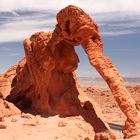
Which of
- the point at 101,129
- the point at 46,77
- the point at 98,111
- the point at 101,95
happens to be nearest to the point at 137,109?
the point at 101,129

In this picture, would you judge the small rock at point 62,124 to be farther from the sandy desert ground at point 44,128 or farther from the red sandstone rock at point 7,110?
the red sandstone rock at point 7,110

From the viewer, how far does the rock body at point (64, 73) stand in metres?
18.6

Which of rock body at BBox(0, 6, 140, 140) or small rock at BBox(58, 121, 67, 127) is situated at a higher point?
rock body at BBox(0, 6, 140, 140)

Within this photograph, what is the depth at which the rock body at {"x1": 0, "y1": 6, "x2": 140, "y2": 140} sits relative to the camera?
18.6 metres

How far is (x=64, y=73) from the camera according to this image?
21.3 metres

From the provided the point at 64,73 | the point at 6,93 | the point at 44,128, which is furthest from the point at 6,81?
the point at 44,128

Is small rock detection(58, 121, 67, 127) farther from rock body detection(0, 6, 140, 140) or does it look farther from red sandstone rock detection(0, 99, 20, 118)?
red sandstone rock detection(0, 99, 20, 118)

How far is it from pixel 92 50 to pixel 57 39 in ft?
7.01

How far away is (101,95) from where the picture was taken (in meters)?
59.7

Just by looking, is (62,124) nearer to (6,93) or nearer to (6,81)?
(6,93)

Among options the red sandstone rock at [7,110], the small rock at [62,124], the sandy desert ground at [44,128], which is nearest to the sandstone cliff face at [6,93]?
the red sandstone rock at [7,110]

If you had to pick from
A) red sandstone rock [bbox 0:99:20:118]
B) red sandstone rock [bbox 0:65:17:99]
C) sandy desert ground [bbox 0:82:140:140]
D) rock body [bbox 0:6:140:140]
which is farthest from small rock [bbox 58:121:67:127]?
red sandstone rock [bbox 0:65:17:99]

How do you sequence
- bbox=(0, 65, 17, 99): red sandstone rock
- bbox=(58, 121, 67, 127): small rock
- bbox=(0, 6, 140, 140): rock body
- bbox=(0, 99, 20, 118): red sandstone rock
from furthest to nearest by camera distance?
bbox=(0, 65, 17, 99): red sandstone rock
bbox=(0, 99, 20, 118): red sandstone rock
bbox=(0, 6, 140, 140): rock body
bbox=(58, 121, 67, 127): small rock

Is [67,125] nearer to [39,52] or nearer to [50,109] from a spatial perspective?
[50,109]
